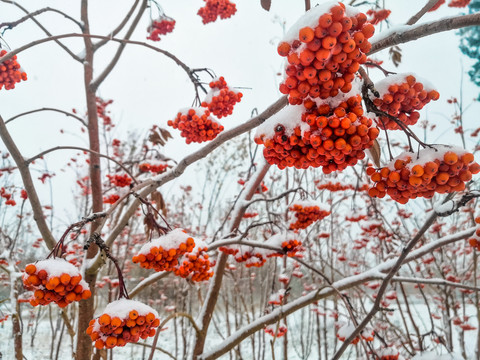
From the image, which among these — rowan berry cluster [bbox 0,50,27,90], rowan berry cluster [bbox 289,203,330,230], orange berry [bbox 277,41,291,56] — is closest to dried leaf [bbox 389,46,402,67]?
rowan berry cluster [bbox 289,203,330,230]

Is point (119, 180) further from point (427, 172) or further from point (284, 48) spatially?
point (427, 172)

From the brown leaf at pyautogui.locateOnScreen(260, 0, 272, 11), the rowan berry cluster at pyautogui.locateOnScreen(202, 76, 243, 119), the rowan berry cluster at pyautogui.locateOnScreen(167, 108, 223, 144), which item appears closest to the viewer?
the brown leaf at pyautogui.locateOnScreen(260, 0, 272, 11)

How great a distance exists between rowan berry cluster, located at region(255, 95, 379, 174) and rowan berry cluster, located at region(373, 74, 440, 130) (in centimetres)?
19

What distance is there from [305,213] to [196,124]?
1370mm

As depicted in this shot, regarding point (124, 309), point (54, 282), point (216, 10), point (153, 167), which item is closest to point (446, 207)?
point (124, 309)

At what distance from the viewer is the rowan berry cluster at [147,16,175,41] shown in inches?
146

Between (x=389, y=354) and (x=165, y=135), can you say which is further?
(x=165, y=135)

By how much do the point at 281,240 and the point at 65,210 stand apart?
839 centimetres

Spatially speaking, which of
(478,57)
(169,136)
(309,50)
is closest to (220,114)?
(169,136)

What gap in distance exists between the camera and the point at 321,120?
82 cm

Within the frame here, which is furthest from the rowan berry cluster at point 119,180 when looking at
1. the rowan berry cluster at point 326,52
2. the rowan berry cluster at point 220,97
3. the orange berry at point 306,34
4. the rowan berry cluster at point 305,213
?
the orange berry at point 306,34

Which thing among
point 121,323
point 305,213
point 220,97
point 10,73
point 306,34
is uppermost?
point 220,97

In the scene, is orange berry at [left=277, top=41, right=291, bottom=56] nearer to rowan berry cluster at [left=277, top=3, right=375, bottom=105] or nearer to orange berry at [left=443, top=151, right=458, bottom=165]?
rowan berry cluster at [left=277, top=3, right=375, bottom=105]

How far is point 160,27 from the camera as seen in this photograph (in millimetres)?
3781
